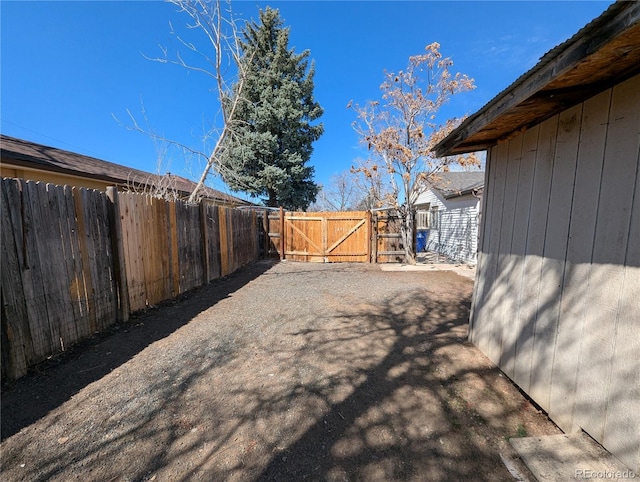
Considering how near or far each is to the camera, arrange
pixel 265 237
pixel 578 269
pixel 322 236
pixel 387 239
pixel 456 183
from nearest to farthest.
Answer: pixel 578 269 → pixel 387 239 → pixel 322 236 → pixel 265 237 → pixel 456 183

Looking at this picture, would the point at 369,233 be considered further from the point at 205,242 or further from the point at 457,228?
the point at 205,242

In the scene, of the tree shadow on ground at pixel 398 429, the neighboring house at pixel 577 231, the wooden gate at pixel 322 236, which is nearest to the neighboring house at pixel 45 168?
the wooden gate at pixel 322 236

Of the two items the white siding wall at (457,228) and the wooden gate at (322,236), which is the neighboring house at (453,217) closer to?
the white siding wall at (457,228)

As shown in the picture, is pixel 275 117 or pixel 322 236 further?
pixel 275 117

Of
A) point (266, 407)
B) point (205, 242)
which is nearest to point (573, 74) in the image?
point (266, 407)

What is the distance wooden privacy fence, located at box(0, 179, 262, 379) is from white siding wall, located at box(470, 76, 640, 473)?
4526 mm

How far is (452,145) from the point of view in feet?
10.5

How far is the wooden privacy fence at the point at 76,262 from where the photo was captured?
2.47 meters

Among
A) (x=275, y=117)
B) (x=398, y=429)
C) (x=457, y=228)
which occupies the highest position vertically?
(x=275, y=117)

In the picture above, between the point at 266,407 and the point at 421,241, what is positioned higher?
the point at 421,241

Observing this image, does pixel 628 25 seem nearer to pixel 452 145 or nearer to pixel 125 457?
pixel 452 145

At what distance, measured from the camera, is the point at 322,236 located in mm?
10828

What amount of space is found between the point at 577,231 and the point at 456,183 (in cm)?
1236

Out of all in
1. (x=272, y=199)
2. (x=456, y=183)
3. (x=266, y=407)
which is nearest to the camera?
(x=266, y=407)
